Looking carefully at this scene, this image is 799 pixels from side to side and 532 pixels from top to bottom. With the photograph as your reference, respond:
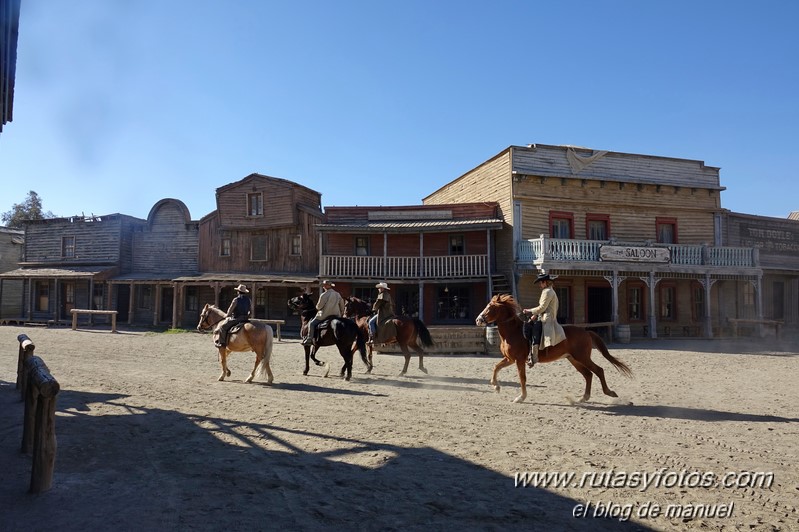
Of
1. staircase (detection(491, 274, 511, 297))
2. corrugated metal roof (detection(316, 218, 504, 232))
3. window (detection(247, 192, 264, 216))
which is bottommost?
staircase (detection(491, 274, 511, 297))

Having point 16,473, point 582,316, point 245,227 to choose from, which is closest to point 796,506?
point 16,473

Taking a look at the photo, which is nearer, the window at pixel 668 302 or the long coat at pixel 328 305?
the long coat at pixel 328 305

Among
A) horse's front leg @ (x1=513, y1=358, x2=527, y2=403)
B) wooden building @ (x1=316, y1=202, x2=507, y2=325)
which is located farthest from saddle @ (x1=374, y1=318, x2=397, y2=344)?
wooden building @ (x1=316, y1=202, x2=507, y2=325)

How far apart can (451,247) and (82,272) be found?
21.3 metres

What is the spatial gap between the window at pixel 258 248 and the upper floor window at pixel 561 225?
593 inches

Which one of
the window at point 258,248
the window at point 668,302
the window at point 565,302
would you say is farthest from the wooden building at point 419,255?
the window at point 668,302

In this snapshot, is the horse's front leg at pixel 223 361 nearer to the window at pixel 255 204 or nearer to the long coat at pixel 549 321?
the long coat at pixel 549 321

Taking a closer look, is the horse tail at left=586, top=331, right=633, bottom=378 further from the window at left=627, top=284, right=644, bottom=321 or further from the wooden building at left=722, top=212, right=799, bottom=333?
the wooden building at left=722, top=212, right=799, bottom=333

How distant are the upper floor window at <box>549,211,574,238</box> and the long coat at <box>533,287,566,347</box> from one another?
1490cm

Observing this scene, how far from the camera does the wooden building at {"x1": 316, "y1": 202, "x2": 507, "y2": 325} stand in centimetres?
2238

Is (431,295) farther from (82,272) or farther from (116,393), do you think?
(82,272)

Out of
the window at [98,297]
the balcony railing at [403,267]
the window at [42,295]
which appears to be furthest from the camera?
the window at [42,295]

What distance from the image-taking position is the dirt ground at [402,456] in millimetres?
3975

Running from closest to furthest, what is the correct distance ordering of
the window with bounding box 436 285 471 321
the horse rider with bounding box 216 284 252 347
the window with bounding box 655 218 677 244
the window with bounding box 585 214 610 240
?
the horse rider with bounding box 216 284 252 347, the window with bounding box 585 214 610 240, the window with bounding box 436 285 471 321, the window with bounding box 655 218 677 244
